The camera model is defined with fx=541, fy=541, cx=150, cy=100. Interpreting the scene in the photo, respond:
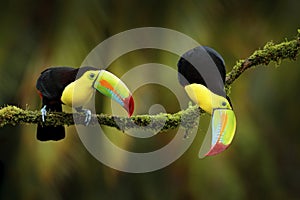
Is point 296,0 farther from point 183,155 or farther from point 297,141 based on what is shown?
point 183,155

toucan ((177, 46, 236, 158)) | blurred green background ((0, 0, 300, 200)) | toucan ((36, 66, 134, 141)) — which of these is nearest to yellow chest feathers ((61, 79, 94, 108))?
toucan ((36, 66, 134, 141))

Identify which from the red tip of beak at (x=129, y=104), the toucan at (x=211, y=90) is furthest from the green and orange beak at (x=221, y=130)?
the red tip of beak at (x=129, y=104)

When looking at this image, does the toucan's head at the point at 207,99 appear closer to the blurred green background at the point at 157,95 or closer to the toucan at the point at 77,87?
the toucan at the point at 77,87

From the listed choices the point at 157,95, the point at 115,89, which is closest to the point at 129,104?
the point at 115,89

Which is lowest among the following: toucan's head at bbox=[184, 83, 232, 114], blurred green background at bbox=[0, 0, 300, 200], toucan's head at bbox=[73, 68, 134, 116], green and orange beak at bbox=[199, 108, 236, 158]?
green and orange beak at bbox=[199, 108, 236, 158]

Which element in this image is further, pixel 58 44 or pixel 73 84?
pixel 58 44

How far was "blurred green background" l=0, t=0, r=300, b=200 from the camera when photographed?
170cm

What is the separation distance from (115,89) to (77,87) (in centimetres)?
6

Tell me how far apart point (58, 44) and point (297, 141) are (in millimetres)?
865

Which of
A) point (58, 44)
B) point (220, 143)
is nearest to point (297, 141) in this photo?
point (58, 44)

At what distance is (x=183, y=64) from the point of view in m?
0.83

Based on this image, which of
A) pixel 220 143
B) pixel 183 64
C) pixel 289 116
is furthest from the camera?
pixel 289 116

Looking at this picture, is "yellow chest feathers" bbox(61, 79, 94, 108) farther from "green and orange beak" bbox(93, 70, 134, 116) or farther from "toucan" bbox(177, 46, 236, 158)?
"toucan" bbox(177, 46, 236, 158)

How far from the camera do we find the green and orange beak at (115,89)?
0.73 metres
